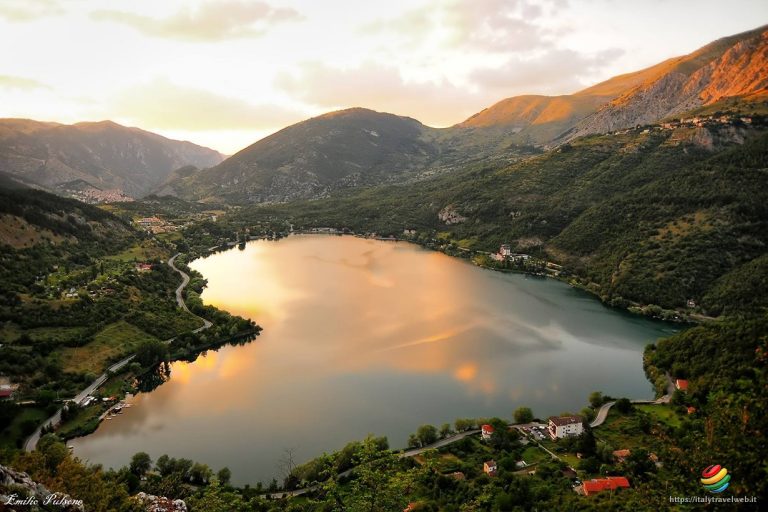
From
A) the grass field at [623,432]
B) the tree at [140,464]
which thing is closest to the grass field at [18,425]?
the tree at [140,464]

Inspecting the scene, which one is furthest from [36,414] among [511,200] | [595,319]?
[511,200]

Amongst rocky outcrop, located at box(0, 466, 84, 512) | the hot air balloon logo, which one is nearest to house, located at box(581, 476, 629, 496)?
the hot air balloon logo

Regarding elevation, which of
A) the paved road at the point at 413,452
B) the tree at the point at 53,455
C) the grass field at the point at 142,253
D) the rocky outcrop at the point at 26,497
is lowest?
the paved road at the point at 413,452

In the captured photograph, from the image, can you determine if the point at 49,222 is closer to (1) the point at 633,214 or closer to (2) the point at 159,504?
(2) the point at 159,504

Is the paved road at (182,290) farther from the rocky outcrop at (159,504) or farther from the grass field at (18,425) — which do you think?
the rocky outcrop at (159,504)

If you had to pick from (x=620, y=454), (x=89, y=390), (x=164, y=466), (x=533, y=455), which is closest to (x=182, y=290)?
(x=89, y=390)
